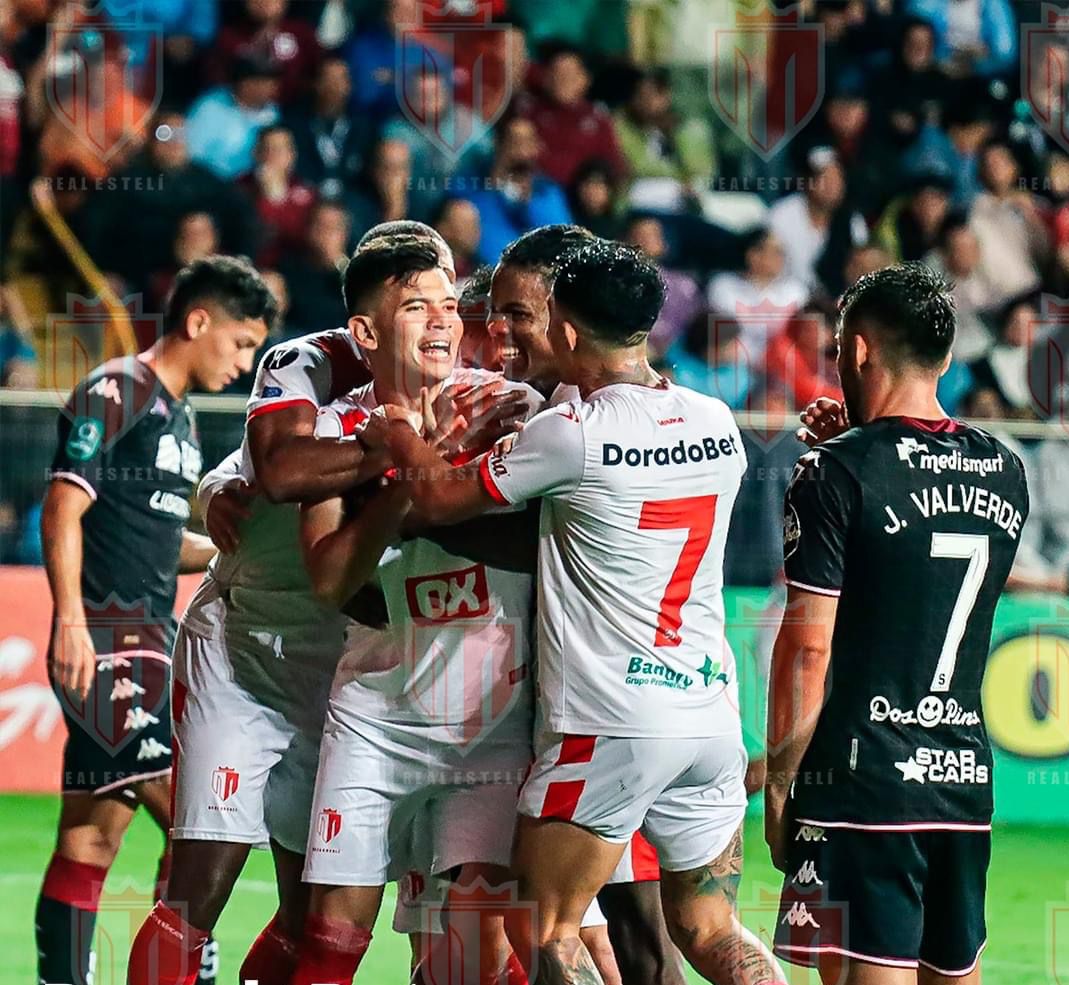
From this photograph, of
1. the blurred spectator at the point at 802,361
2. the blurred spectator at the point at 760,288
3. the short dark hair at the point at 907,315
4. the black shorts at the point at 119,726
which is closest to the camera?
the short dark hair at the point at 907,315

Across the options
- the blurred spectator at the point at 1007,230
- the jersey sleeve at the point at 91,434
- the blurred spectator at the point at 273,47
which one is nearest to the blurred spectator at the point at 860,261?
the blurred spectator at the point at 1007,230

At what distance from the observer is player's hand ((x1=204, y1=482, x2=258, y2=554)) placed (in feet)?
14.4

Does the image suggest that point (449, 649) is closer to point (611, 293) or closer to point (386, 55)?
point (611, 293)

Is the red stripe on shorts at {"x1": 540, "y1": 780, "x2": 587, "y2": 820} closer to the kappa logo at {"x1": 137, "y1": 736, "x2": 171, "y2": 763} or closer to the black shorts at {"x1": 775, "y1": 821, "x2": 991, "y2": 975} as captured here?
the black shorts at {"x1": 775, "y1": 821, "x2": 991, "y2": 975}

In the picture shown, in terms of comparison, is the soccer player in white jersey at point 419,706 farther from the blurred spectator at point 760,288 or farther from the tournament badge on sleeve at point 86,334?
the blurred spectator at point 760,288

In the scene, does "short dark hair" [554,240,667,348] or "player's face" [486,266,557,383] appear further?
"player's face" [486,266,557,383]

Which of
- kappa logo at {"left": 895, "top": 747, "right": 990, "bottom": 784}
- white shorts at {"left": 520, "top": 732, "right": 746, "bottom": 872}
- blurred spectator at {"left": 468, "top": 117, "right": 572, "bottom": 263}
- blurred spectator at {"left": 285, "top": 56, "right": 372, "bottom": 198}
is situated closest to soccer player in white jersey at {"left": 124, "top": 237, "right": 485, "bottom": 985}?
white shorts at {"left": 520, "top": 732, "right": 746, "bottom": 872}

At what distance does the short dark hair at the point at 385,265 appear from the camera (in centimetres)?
425

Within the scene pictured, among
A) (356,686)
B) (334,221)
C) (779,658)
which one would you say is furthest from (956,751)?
(334,221)

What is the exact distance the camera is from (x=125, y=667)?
570 centimetres

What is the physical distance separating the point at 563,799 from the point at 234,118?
736cm

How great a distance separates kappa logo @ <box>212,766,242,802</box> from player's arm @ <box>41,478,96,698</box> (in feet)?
4.43

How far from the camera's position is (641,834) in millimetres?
4223

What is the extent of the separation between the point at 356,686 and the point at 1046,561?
17.7ft
